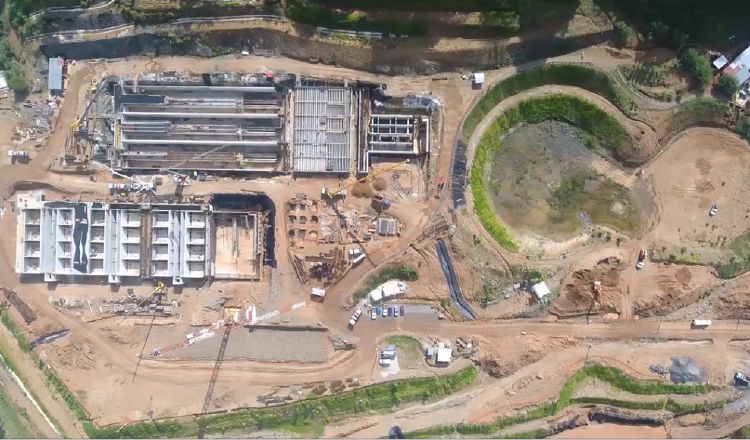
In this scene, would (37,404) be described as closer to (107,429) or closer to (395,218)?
(107,429)

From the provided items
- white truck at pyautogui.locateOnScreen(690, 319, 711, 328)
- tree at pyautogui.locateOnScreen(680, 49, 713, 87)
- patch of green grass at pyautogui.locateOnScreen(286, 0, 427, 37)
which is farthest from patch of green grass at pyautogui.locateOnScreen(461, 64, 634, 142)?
white truck at pyautogui.locateOnScreen(690, 319, 711, 328)

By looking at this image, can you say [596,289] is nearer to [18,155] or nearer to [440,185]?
[440,185]

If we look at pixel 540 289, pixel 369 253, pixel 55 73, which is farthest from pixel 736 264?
pixel 55 73

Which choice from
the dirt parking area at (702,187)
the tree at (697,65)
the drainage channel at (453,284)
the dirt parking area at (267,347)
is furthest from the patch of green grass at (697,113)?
the dirt parking area at (267,347)

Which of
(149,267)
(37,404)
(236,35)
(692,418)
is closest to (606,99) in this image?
(692,418)

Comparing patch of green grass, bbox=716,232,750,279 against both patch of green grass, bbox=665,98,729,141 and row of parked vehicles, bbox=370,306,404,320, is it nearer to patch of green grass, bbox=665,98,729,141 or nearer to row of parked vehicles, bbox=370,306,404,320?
patch of green grass, bbox=665,98,729,141
